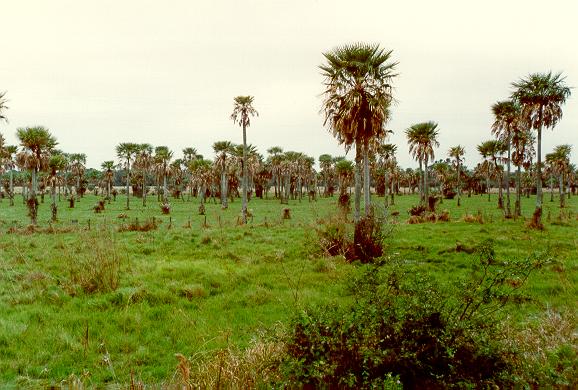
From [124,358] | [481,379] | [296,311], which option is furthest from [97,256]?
[481,379]

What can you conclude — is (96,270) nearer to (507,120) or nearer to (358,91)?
(358,91)

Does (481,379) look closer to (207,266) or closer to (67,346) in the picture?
(67,346)

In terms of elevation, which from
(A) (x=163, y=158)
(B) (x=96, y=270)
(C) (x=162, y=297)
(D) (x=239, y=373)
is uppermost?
(A) (x=163, y=158)

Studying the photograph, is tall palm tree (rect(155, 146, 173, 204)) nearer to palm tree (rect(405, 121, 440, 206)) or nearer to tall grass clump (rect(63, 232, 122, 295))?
palm tree (rect(405, 121, 440, 206))

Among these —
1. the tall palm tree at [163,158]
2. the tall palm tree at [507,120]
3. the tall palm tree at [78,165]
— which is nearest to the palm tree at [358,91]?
the tall palm tree at [507,120]

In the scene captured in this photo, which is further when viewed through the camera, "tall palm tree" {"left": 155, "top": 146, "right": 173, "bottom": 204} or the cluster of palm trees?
"tall palm tree" {"left": 155, "top": 146, "right": 173, "bottom": 204}

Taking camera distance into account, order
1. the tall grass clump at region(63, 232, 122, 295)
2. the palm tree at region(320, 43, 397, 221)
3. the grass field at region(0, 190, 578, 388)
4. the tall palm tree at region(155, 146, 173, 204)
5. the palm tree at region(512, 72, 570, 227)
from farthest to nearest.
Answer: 1. the tall palm tree at region(155, 146, 173, 204)
2. the palm tree at region(512, 72, 570, 227)
3. the palm tree at region(320, 43, 397, 221)
4. the tall grass clump at region(63, 232, 122, 295)
5. the grass field at region(0, 190, 578, 388)

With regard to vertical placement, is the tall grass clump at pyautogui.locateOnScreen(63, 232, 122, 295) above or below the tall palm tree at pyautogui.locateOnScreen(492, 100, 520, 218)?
below

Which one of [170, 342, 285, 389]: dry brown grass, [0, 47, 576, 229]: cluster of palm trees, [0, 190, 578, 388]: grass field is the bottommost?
[0, 190, 578, 388]: grass field

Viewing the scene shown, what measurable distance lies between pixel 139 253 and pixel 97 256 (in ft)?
21.8

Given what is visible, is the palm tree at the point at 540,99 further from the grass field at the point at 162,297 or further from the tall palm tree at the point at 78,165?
the tall palm tree at the point at 78,165

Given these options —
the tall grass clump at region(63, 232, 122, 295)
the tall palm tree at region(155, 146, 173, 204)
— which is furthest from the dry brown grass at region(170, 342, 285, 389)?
the tall palm tree at region(155, 146, 173, 204)

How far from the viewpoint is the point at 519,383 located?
5.14 metres

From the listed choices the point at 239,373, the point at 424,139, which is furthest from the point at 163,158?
the point at 239,373
